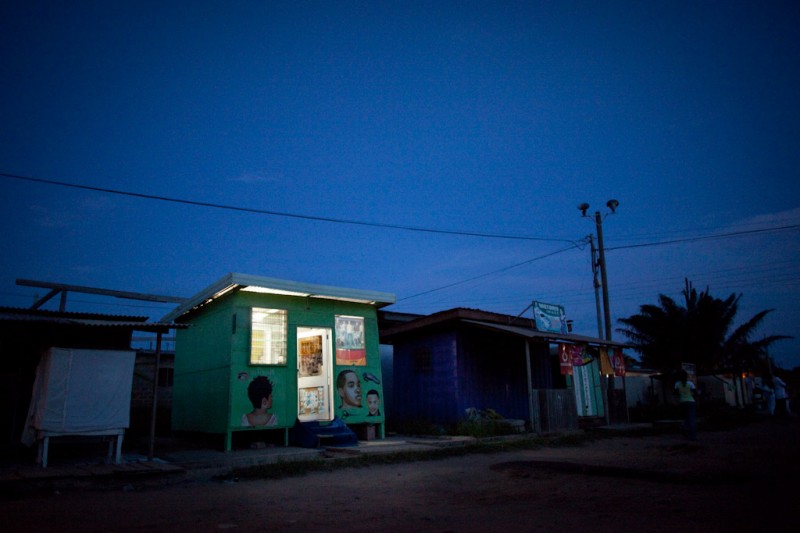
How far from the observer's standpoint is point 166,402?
19.6m

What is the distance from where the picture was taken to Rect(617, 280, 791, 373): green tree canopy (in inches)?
1147

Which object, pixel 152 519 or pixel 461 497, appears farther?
pixel 461 497

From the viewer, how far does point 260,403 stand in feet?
37.3

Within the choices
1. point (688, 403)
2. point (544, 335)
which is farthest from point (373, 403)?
point (688, 403)

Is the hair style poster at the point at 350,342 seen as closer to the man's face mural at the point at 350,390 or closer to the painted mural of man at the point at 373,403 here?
the man's face mural at the point at 350,390

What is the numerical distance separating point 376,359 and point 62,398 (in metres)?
7.01

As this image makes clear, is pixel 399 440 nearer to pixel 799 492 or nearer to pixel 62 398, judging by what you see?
pixel 62 398

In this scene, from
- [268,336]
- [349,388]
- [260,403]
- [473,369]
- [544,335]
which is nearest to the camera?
[260,403]

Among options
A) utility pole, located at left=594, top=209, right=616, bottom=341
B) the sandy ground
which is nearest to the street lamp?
utility pole, located at left=594, top=209, right=616, bottom=341

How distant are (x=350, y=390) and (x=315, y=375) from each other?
1552 mm

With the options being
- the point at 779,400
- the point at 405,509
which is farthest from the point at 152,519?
the point at 779,400

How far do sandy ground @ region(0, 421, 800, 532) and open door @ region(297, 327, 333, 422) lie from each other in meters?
3.91

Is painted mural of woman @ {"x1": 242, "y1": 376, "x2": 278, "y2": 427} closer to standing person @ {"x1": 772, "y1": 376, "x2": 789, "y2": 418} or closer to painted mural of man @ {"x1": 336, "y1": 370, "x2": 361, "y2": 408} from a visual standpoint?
painted mural of man @ {"x1": 336, "y1": 370, "x2": 361, "y2": 408}

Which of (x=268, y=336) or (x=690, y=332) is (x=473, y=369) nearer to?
(x=268, y=336)
